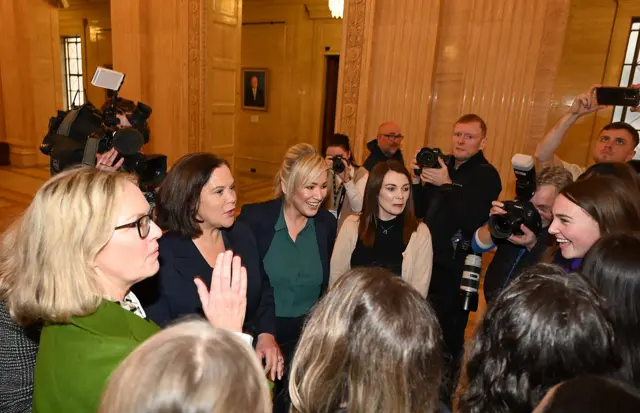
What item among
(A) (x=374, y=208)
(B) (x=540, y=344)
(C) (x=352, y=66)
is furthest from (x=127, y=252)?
(C) (x=352, y=66)

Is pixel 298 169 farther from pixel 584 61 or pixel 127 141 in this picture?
pixel 584 61

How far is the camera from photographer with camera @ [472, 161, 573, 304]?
7.48 ft

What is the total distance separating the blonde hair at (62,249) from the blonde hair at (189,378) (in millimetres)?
502

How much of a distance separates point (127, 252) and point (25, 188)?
358 inches

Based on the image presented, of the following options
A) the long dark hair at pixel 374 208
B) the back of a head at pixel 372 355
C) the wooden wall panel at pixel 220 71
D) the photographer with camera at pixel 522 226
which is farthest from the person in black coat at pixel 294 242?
the wooden wall panel at pixel 220 71

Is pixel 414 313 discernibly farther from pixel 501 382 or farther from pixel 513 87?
pixel 513 87

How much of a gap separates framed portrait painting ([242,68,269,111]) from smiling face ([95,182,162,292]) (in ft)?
33.7

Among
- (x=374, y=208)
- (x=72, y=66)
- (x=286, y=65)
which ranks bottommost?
(x=374, y=208)

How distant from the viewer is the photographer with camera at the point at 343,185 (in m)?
3.48

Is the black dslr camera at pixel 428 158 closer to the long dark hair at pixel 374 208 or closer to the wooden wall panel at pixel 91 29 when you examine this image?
the long dark hair at pixel 374 208

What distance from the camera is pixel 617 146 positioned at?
3.32 metres

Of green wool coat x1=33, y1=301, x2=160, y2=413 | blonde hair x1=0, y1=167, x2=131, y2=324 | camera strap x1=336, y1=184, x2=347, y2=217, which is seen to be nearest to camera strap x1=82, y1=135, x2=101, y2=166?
blonde hair x1=0, y1=167, x2=131, y2=324

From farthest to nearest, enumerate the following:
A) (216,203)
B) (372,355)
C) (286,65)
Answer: (286,65) < (216,203) < (372,355)

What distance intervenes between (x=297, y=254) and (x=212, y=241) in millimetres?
534
